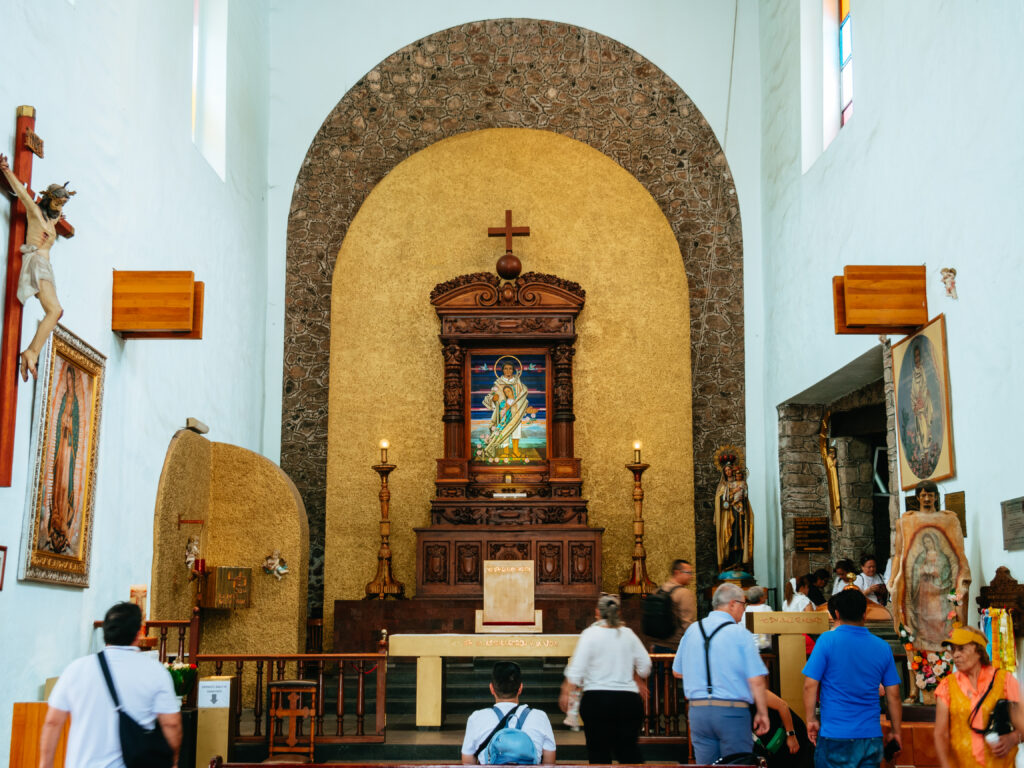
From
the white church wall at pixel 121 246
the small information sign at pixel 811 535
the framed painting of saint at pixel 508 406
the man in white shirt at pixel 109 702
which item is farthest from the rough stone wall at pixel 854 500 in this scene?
the man in white shirt at pixel 109 702

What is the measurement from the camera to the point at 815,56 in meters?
13.1

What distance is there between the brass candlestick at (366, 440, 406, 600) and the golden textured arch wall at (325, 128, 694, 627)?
0.91 metres

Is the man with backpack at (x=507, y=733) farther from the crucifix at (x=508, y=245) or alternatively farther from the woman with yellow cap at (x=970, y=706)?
the crucifix at (x=508, y=245)

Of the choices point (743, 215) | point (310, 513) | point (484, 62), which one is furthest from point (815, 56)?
point (310, 513)

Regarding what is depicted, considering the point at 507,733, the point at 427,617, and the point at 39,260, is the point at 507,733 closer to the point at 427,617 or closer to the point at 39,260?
the point at 39,260

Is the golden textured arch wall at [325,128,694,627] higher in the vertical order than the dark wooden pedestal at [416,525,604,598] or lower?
higher

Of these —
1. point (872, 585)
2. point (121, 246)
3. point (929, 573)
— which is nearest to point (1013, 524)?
point (929, 573)

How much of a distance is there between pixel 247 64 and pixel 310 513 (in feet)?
17.7

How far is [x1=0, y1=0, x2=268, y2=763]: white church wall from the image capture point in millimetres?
7465

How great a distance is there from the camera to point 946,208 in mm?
8969

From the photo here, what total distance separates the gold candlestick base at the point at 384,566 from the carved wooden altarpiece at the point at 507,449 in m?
0.34

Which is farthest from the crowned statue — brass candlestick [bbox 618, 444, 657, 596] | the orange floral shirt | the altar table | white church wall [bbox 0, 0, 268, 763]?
the orange floral shirt

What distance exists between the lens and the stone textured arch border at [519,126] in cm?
1460

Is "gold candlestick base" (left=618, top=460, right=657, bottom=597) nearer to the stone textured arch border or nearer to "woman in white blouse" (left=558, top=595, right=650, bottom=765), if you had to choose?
the stone textured arch border
